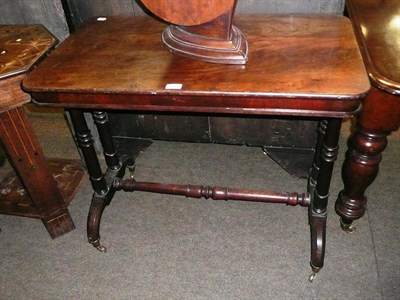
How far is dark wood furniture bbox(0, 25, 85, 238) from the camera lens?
5.15 ft

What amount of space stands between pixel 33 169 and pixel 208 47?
1061 mm

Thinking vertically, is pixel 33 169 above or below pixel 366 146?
below

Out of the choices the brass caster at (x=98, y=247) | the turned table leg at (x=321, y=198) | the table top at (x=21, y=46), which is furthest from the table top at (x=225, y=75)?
the brass caster at (x=98, y=247)

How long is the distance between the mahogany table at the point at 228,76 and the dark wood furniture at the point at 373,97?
0.29 feet

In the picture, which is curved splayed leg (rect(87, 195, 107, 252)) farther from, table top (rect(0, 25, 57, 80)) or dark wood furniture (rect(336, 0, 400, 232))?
dark wood furniture (rect(336, 0, 400, 232))

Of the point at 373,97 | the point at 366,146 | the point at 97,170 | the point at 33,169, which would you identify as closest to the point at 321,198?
the point at 366,146

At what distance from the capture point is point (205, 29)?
138 cm

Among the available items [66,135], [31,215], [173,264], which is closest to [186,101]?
[173,264]

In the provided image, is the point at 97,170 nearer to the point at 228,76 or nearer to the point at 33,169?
the point at 33,169

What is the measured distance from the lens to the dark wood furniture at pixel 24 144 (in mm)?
1570

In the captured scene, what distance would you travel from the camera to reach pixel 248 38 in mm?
1532

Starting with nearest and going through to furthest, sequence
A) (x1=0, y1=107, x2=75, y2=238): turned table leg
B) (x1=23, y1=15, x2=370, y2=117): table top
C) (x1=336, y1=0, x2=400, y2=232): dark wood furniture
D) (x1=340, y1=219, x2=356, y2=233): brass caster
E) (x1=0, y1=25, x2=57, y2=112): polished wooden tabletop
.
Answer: (x1=23, y1=15, x2=370, y2=117): table top < (x1=336, y1=0, x2=400, y2=232): dark wood furniture < (x1=0, y1=25, x2=57, y2=112): polished wooden tabletop < (x1=0, y1=107, x2=75, y2=238): turned table leg < (x1=340, y1=219, x2=356, y2=233): brass caster

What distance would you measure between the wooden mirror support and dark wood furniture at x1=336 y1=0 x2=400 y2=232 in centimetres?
49

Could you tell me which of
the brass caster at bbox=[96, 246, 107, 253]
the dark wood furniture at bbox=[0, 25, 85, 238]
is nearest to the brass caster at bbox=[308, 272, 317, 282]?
the brass caster at bbox=[96, 246, 107, 253]
